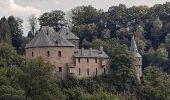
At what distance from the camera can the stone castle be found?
95750 millimetres

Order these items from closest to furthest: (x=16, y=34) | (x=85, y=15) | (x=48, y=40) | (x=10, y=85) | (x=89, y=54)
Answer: (x=10, y=85)
(x=48, y=40)
(x=89, y=54)
(x=16, y=34)
(x=85, y=15)

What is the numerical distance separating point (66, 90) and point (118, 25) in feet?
127

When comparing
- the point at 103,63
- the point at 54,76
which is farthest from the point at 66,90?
the point at 103,63

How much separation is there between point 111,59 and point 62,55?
28.2ft

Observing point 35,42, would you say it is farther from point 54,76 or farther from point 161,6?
point 161,6

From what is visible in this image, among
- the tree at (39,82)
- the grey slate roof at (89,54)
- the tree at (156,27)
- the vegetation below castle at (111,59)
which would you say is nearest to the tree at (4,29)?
the vegetation below castle at (111,59)

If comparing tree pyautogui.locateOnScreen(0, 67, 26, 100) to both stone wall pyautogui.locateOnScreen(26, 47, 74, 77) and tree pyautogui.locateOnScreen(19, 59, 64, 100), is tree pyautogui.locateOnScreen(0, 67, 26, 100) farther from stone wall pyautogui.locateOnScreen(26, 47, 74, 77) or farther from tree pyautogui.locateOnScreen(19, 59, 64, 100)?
stone wall pyautogui.locateOnScreen(26, 47, 74, 77)

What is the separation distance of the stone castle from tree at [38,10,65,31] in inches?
971

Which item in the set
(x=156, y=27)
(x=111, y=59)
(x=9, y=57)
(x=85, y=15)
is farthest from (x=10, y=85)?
(x=156, y=27)

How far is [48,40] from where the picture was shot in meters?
96.2

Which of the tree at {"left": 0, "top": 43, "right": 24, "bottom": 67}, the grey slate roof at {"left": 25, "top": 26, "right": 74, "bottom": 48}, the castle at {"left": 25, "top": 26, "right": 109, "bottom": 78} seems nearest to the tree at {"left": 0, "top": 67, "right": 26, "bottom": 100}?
the castle at {"left": 25, "top": 26, "right": 109, "bottom": 78}

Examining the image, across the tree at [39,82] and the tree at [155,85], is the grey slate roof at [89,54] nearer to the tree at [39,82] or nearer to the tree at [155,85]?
the tree at [155,85]

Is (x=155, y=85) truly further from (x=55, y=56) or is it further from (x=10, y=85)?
(x=10, y=85)

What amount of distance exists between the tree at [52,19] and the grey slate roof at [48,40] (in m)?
27.1
